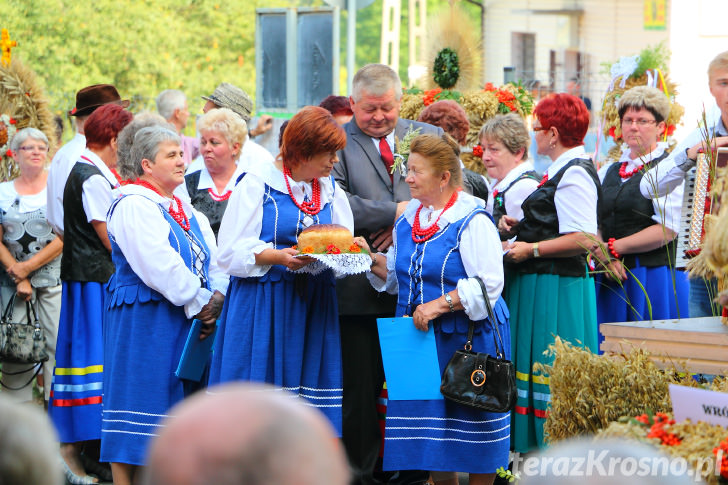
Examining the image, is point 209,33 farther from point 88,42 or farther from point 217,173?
point 217,173

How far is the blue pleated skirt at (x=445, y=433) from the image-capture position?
15.2ft

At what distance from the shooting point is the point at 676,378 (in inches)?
126

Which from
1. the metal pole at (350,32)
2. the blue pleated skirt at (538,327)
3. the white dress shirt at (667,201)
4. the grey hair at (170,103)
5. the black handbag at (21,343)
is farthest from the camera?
the grey hair at (170,103)

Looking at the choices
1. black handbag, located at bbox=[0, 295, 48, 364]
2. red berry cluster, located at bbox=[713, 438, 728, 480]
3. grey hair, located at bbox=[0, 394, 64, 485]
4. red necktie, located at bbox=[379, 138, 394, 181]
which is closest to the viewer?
grey hair, located at bbox=[0, 394, 64, 485]

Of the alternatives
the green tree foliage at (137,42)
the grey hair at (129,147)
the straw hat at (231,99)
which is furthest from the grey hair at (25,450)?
the green tree foliage at (137,42)

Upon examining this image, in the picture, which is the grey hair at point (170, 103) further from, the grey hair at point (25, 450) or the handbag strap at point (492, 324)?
the grey hair at point (25, 450)

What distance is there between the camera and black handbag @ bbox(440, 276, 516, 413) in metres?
4.46

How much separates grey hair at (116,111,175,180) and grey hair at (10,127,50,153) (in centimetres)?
203

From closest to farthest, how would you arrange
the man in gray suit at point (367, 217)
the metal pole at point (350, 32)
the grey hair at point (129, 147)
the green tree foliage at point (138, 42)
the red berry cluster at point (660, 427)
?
1. the red berry cluster at point (660, 427)
2. the grey hair at point (129, 147)
3. the man in gray suit at point (367, 217)
4. the metal pole at point (350, 32)
5. the green tree foliage at point (138, 42)

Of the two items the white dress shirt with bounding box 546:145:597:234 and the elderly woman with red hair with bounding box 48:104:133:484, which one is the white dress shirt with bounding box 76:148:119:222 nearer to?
the elderly woman with red hair with bounding box 48:104:133:484

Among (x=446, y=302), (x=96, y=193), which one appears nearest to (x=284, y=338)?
(x=446, y=302)

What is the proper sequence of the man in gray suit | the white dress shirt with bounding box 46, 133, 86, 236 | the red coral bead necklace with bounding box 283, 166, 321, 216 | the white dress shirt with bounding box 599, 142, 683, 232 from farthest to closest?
the white dress shirt with bounding box 46, 133, 86, 236 → the white dress shirt with bounding box 599, 142, 683, 232 → the man in gray suit → the red coral bead necklace with bounding box 283, 166, 321, 216

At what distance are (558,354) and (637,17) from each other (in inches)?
891

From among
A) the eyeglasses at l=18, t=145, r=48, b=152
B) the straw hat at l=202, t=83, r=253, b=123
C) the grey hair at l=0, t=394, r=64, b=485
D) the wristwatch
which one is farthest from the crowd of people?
the grey hair at l=0, t=394, r=64, b=485
